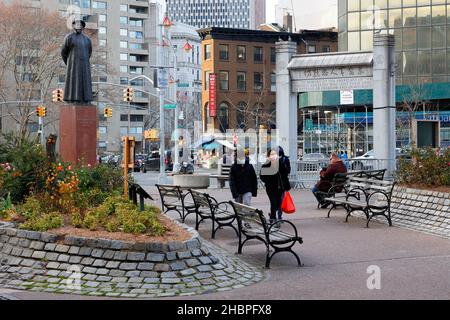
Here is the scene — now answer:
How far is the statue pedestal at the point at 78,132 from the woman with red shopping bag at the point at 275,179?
22.8 feet

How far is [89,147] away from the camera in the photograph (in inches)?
810

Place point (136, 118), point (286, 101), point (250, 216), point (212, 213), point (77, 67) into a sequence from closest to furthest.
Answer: point (250, 216)
point (212, 213)
point (77, 67)
point (286, 101)
point (136, 118)

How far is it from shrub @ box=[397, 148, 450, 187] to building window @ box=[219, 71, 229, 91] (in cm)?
5960

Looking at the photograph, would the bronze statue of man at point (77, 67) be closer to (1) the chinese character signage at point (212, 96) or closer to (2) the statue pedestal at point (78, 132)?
(2) the statue pedestal at point (78, 132)

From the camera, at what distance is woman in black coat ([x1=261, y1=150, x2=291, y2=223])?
1515 cm

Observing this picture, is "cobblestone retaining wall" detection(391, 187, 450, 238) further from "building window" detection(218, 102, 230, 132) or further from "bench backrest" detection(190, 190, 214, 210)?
"building window" detection(218, 102, 230, 132)

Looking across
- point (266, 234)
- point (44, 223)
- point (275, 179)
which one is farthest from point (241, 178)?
point (44, 223)

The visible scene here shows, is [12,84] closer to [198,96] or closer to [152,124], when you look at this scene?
[152,124]

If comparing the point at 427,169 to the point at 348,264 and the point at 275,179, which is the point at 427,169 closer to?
the point at 275,179

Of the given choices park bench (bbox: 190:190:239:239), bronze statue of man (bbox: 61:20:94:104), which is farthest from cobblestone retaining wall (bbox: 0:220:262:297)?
bronze statue of man (bbox: 61:20:94:104)

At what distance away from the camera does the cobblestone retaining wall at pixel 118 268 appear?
9.02m

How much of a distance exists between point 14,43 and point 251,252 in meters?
46.8

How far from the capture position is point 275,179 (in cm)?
1516

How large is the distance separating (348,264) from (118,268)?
3766mm
